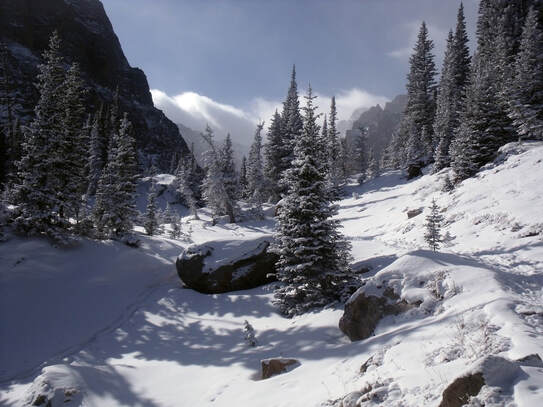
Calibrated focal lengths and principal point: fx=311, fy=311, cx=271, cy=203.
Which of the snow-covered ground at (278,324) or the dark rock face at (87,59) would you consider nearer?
the snow-covered ground at (278,324)

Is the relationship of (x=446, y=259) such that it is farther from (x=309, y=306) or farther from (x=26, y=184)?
(x=26, y=184)

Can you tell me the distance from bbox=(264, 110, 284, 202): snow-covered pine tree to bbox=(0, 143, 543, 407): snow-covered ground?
22320 millimetres

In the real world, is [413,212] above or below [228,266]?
above

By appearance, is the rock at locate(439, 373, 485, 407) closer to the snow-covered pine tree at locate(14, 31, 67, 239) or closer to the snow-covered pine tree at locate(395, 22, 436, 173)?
the snow-covered pine tree at locate(14, 31, 67, 239)

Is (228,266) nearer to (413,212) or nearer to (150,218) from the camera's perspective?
(413,212)

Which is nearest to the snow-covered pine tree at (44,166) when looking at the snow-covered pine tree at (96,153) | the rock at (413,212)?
the rock at (413,212)

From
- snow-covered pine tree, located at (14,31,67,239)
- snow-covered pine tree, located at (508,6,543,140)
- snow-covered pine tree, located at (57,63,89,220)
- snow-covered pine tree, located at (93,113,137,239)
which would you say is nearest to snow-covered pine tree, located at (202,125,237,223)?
snow-covered pine tree, located at (93,113,137,239)

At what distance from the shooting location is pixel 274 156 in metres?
42.1

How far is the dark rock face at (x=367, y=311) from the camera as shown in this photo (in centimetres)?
797

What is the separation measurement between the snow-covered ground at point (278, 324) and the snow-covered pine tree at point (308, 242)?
0.95 metres

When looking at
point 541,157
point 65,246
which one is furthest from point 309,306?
point 541,157

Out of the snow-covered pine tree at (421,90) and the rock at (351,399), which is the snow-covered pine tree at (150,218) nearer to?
the rock at (351,399)

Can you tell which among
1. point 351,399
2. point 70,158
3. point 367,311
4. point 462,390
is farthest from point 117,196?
point 462,390

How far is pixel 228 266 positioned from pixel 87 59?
110 m
